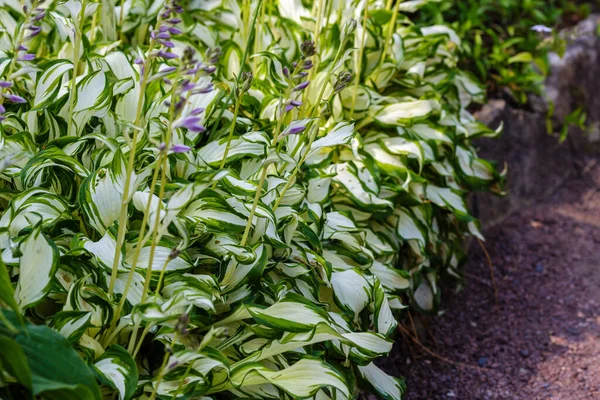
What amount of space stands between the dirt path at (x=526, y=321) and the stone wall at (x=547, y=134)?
112 millimetres

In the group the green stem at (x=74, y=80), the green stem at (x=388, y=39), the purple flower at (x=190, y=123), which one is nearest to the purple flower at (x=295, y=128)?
the purple flower at (x=190, y=123)

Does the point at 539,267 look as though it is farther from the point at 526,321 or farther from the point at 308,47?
the point at 308,47

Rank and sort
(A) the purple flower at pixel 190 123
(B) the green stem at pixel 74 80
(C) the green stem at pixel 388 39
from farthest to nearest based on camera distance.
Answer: (C) the green stem at pixel 388 39, (B) the green stem at pixel 74 80, (A) the purple flower at pixel 190 123

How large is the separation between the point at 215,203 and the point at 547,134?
255 cm

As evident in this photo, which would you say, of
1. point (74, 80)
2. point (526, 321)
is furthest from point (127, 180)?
point (526, 321)

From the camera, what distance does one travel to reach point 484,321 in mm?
2686

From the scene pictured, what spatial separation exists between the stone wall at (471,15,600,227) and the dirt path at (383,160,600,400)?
11 centimetres

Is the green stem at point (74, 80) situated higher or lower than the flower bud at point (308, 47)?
lower

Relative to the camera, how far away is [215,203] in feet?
5.24

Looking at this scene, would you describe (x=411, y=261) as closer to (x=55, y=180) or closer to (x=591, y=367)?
(x=591, y=367)

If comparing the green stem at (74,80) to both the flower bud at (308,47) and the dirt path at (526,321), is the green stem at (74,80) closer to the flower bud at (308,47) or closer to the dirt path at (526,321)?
the flower bud at (308,47)

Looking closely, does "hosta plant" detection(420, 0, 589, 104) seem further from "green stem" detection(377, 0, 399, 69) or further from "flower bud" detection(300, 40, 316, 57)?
"flower bud" detection(300, 40, 316, 57)

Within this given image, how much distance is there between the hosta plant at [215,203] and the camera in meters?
1.27

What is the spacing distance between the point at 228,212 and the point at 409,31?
1.43 meters
